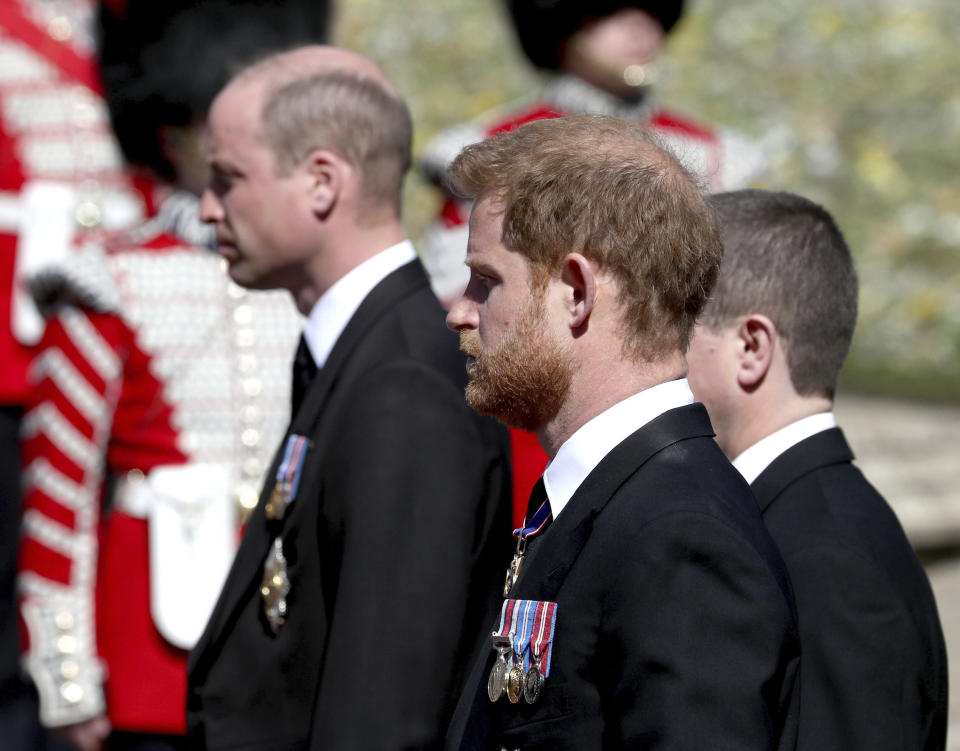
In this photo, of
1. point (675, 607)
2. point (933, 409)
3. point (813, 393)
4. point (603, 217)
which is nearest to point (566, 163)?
point (603, 217)

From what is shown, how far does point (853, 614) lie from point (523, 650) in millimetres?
565

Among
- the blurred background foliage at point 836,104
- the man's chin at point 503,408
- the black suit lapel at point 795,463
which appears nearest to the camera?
the man's chin at point 503,408

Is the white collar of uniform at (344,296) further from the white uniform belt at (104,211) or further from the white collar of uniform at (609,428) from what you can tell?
the white uniform belt at (104,211)

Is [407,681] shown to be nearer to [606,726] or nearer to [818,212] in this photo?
[606,726]

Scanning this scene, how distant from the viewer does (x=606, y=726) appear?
1882 mm

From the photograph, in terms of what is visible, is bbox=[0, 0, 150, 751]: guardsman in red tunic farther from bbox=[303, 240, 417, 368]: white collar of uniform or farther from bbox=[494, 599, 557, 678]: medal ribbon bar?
bbox=[494, 599, 557, 678]: medal ribbon bar

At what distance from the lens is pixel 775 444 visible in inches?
99.1

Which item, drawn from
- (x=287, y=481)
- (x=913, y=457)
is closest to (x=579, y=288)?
(x=287, y=481)

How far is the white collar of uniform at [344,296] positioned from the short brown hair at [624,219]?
32.9 inches

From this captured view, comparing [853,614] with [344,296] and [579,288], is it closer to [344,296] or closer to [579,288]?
[579,288]

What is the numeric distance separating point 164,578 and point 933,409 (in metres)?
5.81

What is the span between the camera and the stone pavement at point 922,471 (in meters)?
6.95

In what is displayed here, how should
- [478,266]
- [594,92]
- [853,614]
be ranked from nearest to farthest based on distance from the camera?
[478,266], [853,614], [594,92]

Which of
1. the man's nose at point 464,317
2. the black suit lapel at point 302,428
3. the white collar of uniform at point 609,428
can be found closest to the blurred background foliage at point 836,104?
the black suit lapel at point 302,428
